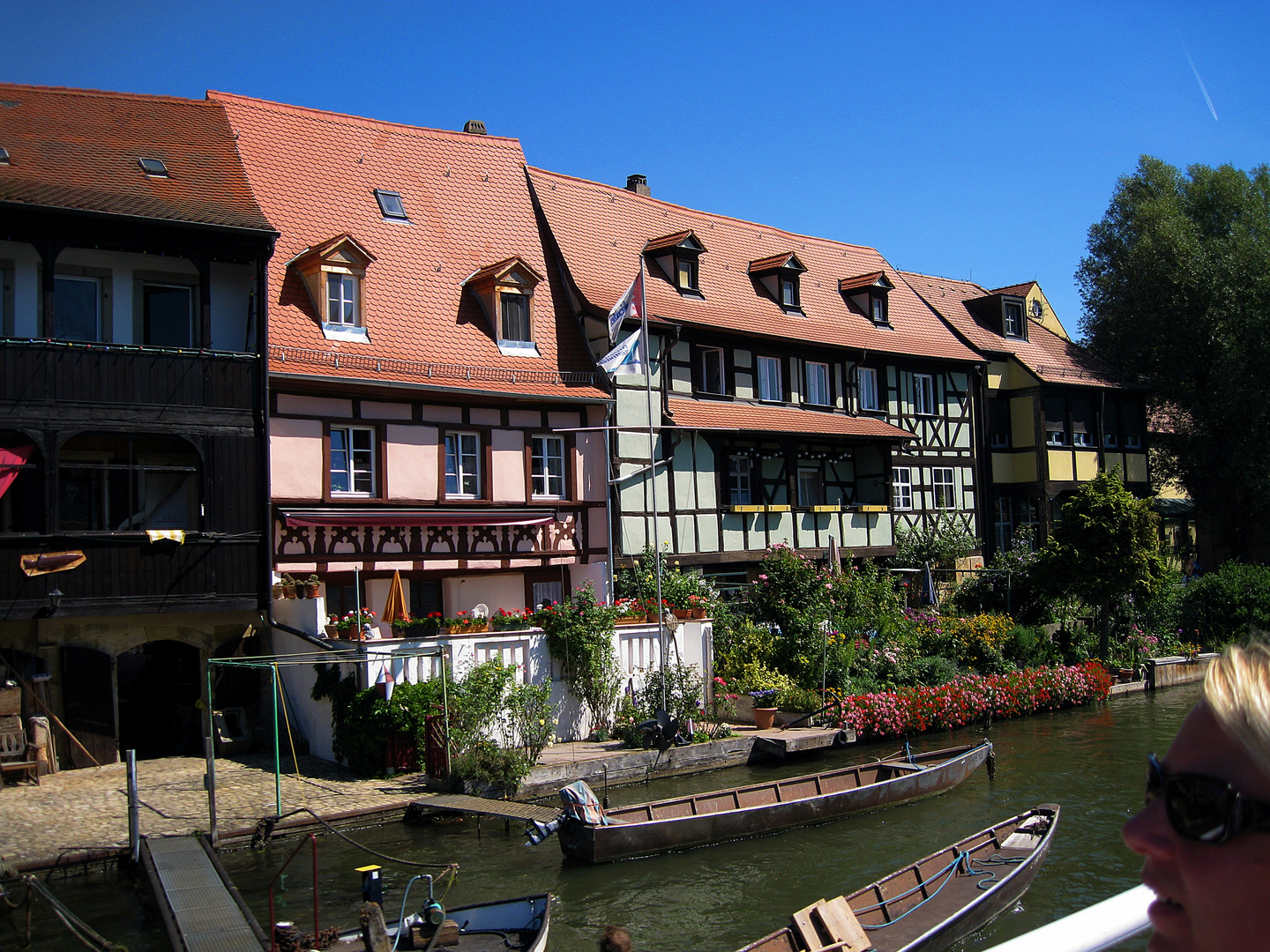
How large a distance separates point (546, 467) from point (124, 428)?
912 centimetres

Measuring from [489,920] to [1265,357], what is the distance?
39.6 meters

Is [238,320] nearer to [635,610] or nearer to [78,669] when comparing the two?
[78,669]

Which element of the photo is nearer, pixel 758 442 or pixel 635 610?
pixel 635 610

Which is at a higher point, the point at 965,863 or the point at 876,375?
the point at 876,375

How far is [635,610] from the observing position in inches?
841

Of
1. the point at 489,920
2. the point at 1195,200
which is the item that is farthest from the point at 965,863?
the point at 1195,200

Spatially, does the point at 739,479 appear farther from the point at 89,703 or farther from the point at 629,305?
the point at 89,703

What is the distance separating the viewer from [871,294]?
3516cm

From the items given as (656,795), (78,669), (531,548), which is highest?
(531,548)

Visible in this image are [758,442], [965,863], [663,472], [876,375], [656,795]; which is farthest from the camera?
[876,375]

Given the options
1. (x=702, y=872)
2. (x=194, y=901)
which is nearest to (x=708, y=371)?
(x=702, y=872)

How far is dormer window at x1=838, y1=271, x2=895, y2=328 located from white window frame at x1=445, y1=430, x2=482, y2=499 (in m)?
16.1

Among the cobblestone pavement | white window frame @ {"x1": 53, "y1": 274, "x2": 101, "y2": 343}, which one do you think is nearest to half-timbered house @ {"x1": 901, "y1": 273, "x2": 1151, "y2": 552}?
the cobblestone pavement

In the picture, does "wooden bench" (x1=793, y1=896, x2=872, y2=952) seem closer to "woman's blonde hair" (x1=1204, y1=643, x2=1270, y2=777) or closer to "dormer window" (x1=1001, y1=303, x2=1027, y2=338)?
"woman's blonde hair" (x1=1204, y1=643, x2=1270, y2=777)
